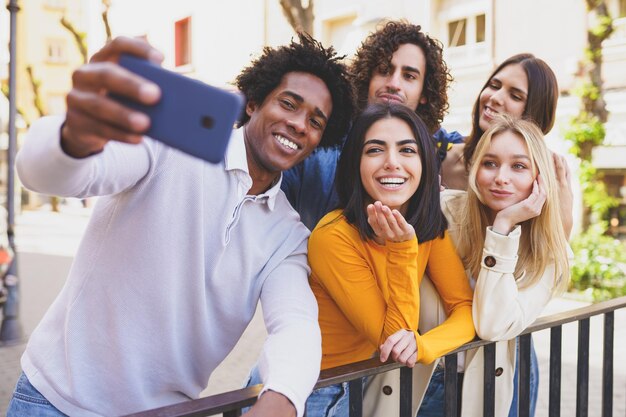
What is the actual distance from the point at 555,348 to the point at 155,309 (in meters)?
1.48

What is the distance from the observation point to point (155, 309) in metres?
1.68

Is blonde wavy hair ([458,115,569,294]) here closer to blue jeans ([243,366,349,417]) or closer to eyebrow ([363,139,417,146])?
eyebrow ([363,139,417,146])

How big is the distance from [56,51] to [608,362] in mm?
36680

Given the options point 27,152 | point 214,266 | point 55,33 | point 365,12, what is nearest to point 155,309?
point 214,266

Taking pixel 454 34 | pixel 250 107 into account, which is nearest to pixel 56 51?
pixel 454 34

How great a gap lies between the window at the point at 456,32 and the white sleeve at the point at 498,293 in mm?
12108

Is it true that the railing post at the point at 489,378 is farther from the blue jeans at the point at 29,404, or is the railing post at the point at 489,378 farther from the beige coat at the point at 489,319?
the blue jeans at the point at 29,404

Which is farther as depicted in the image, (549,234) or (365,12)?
(365,12)

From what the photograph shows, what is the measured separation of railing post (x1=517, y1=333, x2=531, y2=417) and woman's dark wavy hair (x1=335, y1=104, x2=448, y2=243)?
1.56ft

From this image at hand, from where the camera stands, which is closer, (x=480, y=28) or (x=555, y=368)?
(x=555, y=368)

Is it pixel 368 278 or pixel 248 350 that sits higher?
pixel 368 278

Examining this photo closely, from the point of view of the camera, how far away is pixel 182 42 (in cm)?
2047

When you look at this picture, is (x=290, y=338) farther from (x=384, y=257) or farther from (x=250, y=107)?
(x=250, y=107)

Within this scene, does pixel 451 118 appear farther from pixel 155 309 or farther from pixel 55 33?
pixel 55 33
